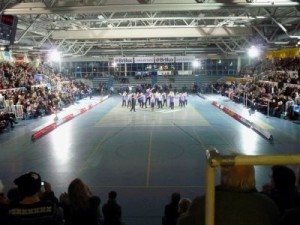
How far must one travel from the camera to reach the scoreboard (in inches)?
648

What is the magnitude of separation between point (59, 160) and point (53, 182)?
270 cm

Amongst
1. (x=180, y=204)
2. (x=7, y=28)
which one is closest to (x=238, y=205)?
(x=180, y=204)

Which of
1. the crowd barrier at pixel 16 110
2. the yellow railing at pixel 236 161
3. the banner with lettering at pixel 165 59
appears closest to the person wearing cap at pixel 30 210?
the yellow railing at pixel 236 161

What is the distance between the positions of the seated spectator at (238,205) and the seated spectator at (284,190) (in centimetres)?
119

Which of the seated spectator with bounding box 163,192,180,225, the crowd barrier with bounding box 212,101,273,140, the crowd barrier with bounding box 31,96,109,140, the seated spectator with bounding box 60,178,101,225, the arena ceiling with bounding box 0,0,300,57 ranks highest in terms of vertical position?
the arena ceiling with bounding box 0,0,300,57

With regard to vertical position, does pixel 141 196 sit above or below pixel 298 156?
below

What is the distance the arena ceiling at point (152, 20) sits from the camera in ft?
46.6

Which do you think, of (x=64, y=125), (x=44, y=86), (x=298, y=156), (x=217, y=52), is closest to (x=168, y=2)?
(x=64, y=125)

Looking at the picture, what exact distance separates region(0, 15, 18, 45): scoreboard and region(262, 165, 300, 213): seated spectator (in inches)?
595

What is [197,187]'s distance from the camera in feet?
33.0

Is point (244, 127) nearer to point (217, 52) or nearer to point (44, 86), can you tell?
point (44, 86)

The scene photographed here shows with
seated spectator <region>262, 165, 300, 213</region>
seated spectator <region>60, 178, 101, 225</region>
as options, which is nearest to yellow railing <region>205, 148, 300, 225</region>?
seated spectator <region>262, 165, 300, 213</region>

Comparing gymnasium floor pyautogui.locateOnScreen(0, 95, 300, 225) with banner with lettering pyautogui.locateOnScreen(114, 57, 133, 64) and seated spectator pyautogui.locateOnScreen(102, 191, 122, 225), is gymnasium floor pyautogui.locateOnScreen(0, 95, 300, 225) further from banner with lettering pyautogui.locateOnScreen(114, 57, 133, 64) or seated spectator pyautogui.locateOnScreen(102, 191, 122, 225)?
banner with lettering pyautogui.locateOnScreen(114, 57, 133, 64)

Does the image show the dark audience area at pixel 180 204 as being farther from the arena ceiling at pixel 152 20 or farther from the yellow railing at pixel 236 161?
the arena ceiling at pixel 152 20
